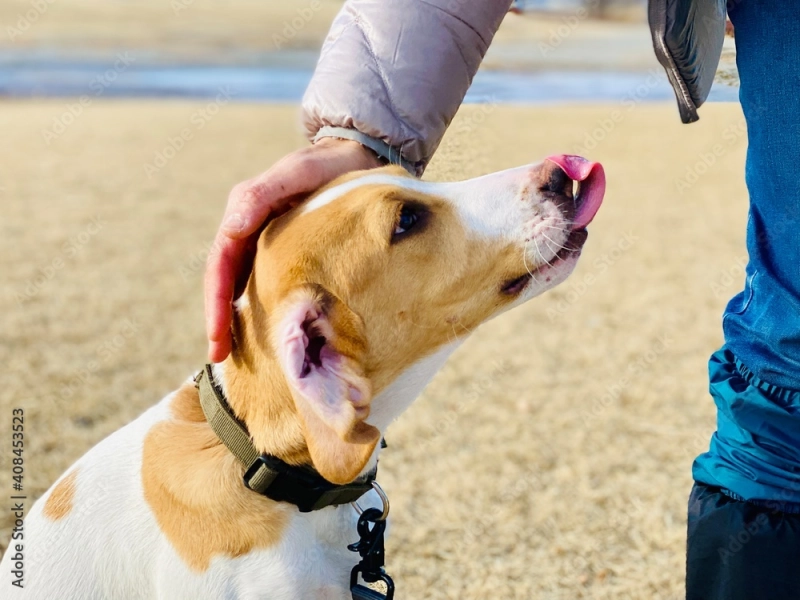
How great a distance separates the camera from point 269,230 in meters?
1.93

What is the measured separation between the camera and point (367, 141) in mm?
2109

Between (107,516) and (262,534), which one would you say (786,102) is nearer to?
(262,534)

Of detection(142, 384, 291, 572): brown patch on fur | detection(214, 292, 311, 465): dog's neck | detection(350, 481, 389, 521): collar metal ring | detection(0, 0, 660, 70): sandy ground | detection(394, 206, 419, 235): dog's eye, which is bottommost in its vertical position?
detection(0, 0, 660, 70): sandy ground

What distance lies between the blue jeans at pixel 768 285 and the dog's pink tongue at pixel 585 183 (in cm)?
32

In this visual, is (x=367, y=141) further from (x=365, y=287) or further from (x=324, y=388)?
(x=324, y=388)

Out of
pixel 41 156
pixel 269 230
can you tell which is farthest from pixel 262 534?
pixel 41 156

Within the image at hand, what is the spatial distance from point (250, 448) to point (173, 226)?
5.46 meters

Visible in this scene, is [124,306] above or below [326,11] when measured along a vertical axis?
above

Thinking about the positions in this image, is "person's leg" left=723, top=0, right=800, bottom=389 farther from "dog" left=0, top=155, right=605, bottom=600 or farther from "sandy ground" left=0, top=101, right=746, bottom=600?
"sandy ground" left=0, top=101, right=746, bottom=600

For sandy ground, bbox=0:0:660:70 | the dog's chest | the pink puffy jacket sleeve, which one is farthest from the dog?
sandy ground, bbox=0:0:660:70

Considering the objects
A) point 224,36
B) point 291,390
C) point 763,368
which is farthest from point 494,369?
point 224,36

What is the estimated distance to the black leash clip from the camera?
6.03 feet

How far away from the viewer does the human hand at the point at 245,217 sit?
6.07ft

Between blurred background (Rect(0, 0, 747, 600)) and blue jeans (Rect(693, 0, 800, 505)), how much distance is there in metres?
0.41
